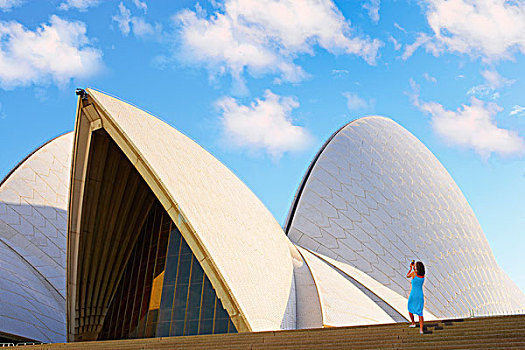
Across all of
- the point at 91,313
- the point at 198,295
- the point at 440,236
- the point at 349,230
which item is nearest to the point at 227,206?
the point at 198,295

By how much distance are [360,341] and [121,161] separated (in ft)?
26.0

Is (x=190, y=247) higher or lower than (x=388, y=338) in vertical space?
higher

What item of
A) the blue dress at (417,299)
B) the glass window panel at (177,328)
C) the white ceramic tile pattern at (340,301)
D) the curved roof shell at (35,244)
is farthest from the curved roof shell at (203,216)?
the blue dress at (417,299)

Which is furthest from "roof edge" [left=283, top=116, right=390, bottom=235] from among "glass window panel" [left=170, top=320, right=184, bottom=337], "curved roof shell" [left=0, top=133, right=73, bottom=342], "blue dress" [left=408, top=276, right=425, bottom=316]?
"blue dress" [left=408, top=276, right=425, bottom=316]

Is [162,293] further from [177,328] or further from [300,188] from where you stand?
[300,188]

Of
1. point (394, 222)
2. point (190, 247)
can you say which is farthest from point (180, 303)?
point (394, 222)

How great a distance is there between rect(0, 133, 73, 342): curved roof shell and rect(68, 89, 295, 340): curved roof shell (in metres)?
1.18

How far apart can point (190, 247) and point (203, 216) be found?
651 mm

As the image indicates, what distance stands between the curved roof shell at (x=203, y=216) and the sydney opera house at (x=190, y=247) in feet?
0.11

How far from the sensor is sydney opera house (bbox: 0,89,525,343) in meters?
10.5

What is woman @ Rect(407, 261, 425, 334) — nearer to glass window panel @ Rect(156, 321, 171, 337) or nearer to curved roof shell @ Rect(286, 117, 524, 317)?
glass window panel @ Rect(156, 321, 171, 337)

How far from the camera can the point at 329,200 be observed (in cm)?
1750

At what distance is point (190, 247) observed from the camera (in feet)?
33.4

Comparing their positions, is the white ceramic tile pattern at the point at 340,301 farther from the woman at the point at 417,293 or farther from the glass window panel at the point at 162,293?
the woman at the point at 417,293
